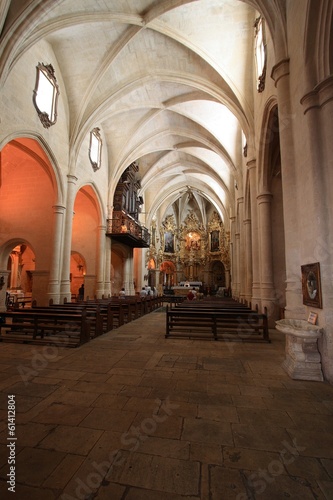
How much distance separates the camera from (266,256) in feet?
30.2

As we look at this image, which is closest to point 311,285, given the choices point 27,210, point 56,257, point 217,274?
point 56,257

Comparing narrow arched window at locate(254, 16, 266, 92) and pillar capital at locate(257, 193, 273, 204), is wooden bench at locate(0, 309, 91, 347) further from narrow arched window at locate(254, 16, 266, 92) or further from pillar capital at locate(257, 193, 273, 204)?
narrow arched window at locate(254, 16, 266, 92)

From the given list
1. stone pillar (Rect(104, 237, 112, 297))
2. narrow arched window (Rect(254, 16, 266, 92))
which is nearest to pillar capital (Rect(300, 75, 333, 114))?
narrow arched window (Rect(254, 16, 266, 92))

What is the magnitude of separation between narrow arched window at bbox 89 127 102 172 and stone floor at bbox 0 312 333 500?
13.4m

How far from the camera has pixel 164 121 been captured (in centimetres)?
1791

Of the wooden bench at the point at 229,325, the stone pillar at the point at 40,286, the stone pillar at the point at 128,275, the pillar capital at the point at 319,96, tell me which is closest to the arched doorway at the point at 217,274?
the stone pillar at the point at 128,275

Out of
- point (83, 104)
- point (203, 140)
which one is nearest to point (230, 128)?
point (203, 140)

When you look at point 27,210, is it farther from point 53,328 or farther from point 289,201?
point 289,201

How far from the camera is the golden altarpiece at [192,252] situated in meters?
35.5

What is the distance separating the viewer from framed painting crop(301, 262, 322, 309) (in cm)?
425

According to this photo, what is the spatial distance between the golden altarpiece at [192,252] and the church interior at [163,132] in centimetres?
1407

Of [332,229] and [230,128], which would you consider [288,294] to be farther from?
[230,128]

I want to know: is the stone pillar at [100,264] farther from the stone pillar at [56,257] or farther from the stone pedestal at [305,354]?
the stone pedestal at [305,354]

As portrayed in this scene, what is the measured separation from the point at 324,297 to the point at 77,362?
4.63 metres
